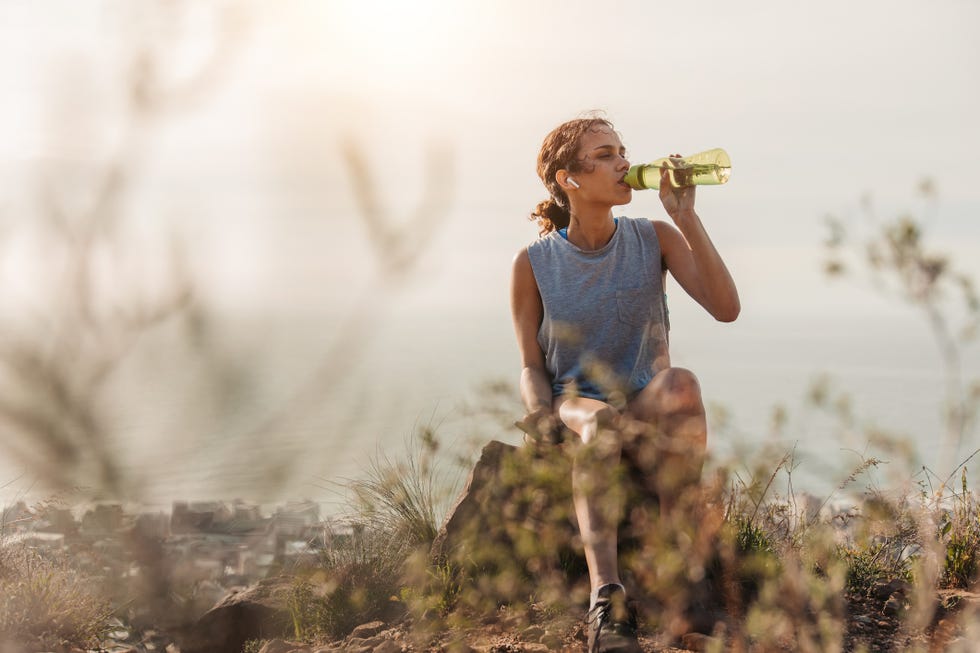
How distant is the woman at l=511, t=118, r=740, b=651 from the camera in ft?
9.32

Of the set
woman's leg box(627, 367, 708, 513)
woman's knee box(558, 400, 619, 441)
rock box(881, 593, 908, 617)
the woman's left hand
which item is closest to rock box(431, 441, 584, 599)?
woman's knee box(558, 400, 619, 441)

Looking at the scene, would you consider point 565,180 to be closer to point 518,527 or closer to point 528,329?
point 528,329

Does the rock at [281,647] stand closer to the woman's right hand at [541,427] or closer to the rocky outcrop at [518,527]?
the rocky outcrop at [518,527]

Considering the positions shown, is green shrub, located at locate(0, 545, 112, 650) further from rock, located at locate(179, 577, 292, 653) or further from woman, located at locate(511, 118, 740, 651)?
woman, located at locate(511, 118, 740, 651)

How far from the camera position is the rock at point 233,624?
3816 mm

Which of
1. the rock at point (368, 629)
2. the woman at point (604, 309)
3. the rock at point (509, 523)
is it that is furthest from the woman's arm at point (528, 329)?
the rock at point (368, 629)

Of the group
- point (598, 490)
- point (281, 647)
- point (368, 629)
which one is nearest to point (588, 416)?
point (598, 490)

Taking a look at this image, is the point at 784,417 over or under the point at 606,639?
over

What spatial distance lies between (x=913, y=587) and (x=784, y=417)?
1.33 meters

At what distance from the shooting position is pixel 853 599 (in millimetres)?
3447

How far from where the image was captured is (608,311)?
131 inches

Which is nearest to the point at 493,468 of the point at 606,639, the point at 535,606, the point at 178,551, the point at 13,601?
the point at 535,606

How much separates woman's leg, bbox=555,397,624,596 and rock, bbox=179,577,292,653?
158 centimetres

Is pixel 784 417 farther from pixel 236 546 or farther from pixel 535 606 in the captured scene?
pixel 236 546
